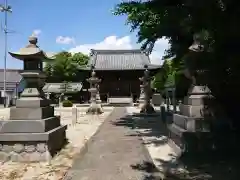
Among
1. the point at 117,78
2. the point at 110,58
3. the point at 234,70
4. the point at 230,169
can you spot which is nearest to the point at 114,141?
the point at 230,169

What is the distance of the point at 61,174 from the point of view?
6.36 m

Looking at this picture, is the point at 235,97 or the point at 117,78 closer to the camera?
the point at 235,97

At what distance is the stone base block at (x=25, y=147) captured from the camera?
7645 millimetres

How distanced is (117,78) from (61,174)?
43549 millimetres

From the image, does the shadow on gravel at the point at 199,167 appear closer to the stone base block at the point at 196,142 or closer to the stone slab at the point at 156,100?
the stone base block at the point at 196,142

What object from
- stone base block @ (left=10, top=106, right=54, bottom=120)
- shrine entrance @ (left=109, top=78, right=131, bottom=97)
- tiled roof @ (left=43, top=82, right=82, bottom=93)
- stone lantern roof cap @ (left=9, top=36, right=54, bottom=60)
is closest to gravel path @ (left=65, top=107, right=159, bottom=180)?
stone base block @ (left=10, top=106, right=54, bottom=120)

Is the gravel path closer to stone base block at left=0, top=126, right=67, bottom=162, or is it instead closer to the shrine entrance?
stone base block at left=0, top=126, right=67, bottom=162

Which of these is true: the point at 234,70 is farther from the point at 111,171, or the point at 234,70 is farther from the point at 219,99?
the point at 111,171

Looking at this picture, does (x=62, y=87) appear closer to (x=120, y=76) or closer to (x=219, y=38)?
→ (x=120, y=76)

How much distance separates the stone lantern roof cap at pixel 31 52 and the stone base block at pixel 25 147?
2.27 meters

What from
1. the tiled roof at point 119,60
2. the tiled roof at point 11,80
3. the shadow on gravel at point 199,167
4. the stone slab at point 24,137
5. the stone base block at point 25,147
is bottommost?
the shadow on gravel at point 199,167

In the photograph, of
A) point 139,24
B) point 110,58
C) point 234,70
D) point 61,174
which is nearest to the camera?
point 234,70

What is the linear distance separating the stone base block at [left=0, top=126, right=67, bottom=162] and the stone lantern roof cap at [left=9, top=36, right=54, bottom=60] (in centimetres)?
227

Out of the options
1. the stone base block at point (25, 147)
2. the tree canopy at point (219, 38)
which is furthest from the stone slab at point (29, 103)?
the tree canopy at point (219, 38)
